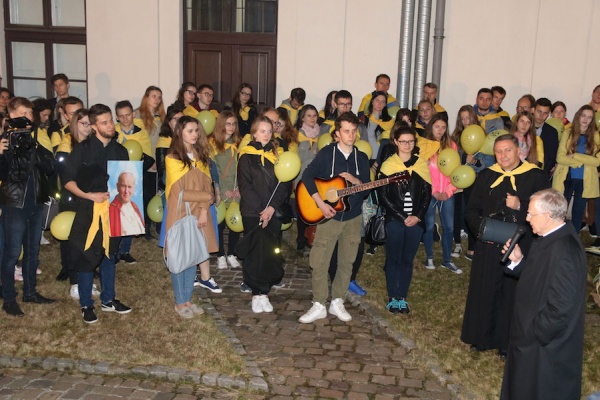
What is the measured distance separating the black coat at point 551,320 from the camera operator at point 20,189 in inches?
181

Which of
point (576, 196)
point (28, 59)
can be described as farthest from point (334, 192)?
point (28, 59)

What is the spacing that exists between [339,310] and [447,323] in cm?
110

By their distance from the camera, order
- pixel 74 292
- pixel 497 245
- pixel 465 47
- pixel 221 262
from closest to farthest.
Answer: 1. pixel 497 245
2. pixel 74 292
3. pixel 221 262
4. pixel 465 47

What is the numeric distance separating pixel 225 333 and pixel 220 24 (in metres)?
7.75

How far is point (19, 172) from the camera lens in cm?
619

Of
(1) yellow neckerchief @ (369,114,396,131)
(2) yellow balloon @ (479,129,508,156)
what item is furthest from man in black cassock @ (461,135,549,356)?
(1) yellow neckerchief @ (369,114,396,131)

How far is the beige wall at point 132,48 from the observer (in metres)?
11.9

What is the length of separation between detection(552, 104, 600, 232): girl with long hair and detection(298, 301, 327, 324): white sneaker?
4.52m

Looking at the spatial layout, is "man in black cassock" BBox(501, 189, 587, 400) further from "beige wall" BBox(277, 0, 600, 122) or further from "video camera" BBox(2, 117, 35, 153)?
"beige wall" BBox(277, 0, 600, 122)

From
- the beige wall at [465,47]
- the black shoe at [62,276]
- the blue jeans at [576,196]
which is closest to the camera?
the black shoe at [62,276]

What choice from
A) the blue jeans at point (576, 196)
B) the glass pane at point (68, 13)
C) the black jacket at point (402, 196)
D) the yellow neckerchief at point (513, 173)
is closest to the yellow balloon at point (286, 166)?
the black jacket at point (402, 196)

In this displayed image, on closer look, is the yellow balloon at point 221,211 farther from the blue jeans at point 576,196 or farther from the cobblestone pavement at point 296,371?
the blue jeans at point 576,196

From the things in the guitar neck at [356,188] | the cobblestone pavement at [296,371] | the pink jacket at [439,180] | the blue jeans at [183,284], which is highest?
the guitar neck at [356,188]

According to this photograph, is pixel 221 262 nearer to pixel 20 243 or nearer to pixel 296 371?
pixel 20 243
